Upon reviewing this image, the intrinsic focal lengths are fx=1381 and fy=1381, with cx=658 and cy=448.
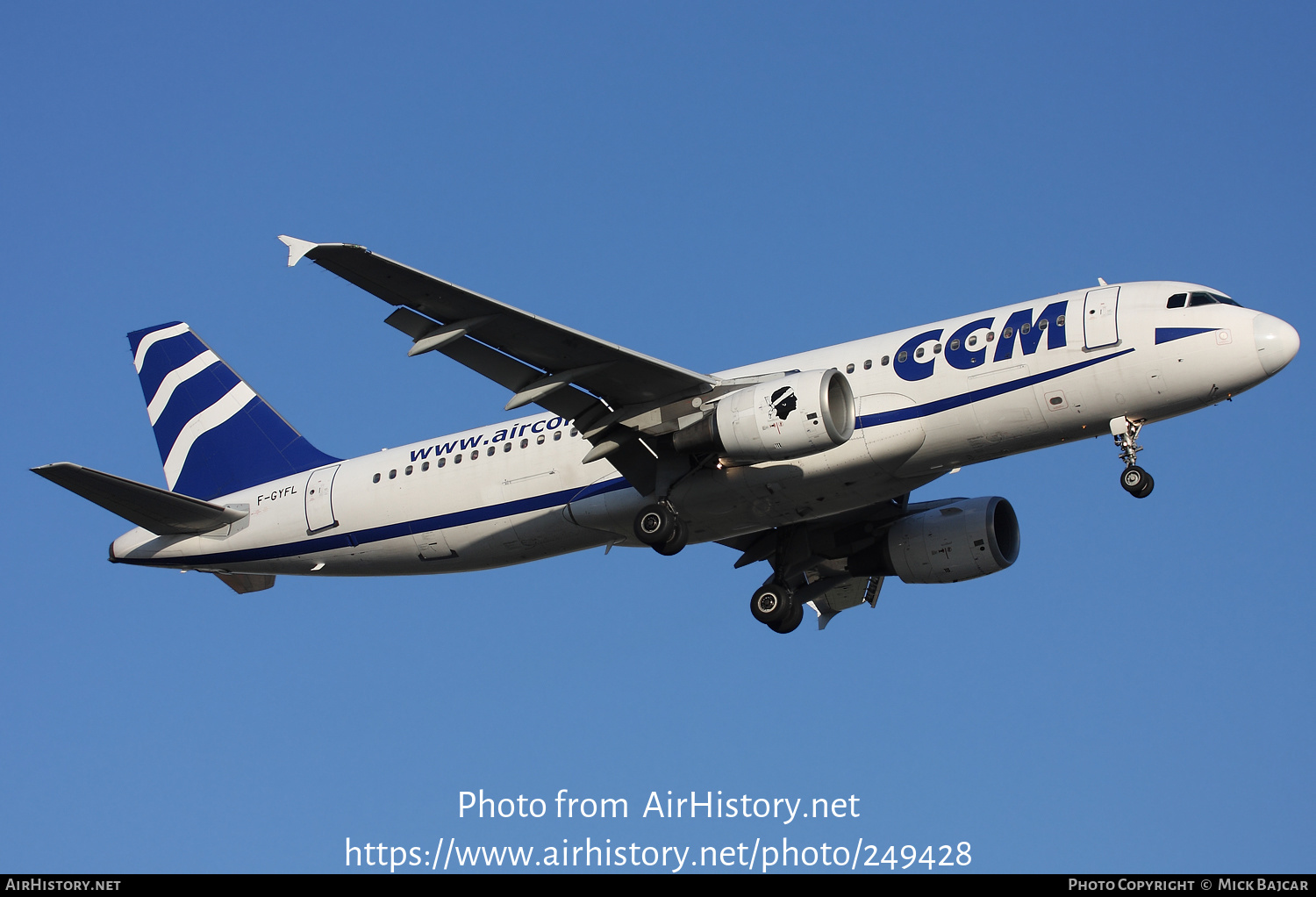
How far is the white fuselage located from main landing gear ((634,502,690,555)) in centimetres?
45

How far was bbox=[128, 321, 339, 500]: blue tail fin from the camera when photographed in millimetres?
32688

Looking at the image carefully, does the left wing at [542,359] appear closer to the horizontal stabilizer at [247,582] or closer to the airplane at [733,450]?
the airplane at [733,450]

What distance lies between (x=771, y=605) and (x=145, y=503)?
1373cm

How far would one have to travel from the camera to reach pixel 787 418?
24484 millimetres

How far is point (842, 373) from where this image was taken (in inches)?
1001

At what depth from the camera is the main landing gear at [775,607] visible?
30.4m

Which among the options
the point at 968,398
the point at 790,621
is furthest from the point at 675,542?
the point at 968,398

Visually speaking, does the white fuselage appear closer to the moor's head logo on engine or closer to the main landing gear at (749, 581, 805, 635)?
the moor's head logo on engine

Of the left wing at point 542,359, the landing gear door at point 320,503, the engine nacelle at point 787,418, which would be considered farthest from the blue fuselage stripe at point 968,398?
the landing gear door at point 320,503

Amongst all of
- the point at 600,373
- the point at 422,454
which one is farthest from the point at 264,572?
the point at 600,373

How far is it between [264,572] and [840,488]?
13.4 meters

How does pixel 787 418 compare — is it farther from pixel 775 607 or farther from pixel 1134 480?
pixel 775 607

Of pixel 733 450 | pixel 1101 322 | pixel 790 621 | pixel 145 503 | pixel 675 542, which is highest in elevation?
pixel 1101 322

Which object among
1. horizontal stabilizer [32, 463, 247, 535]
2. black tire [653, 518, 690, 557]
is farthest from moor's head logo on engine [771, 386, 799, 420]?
horizontal stabilizer [32, 463, 247, 535]
